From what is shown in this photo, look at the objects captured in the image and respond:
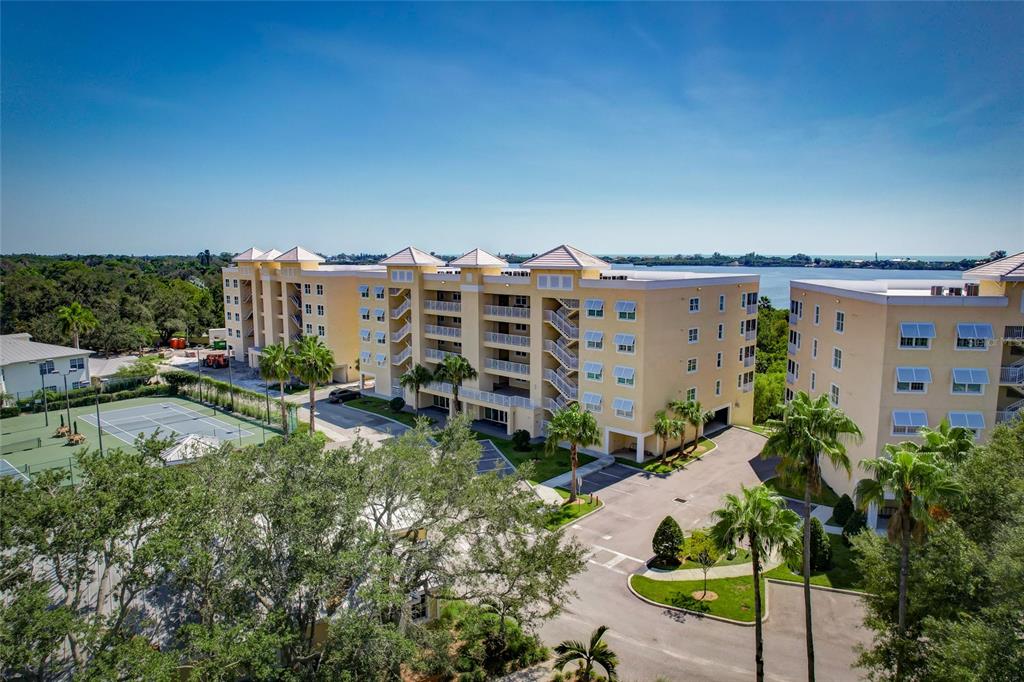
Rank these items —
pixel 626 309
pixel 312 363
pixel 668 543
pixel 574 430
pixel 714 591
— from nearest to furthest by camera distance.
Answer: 1. pixel 714 591
2. pixel 668 543
3. pixel 574 430
4. pixel 626 309
5. pixel 312 363

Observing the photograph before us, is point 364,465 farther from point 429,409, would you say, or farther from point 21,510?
point 429,409

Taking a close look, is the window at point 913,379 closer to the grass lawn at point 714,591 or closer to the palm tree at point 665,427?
the grass lawn at point 714,591

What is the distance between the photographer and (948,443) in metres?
24.2

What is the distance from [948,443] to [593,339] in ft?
87.4

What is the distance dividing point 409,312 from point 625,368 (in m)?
26.7

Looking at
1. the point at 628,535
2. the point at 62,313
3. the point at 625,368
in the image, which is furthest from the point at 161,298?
the point at 628,535

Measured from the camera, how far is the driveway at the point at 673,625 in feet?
80.8

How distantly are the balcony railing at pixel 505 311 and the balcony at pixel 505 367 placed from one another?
13.8 feet

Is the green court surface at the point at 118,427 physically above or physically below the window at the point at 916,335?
below

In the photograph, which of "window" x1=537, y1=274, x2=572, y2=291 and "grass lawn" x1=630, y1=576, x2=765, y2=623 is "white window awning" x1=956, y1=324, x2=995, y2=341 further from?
"window" x1=537, y1=274, x2=572, y2=291

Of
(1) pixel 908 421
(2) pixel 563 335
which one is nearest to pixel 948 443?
(1) pixel 908 421

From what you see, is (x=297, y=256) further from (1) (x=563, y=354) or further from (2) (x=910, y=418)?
(2) (x=910, y=418)

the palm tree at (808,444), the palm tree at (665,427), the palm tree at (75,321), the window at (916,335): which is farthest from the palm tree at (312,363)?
the palm tree at (75,321)

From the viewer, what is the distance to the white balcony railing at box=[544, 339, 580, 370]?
164ft
